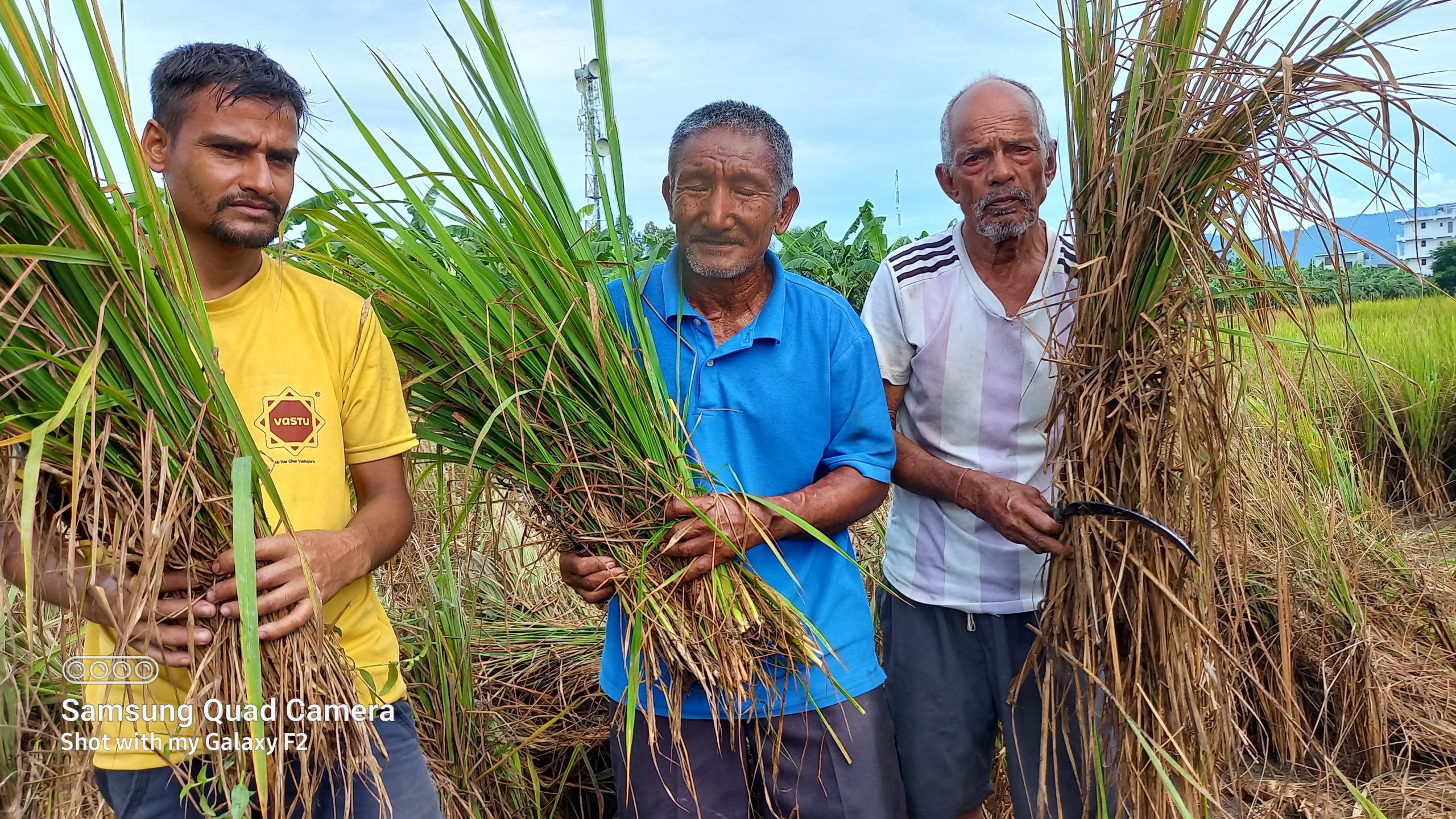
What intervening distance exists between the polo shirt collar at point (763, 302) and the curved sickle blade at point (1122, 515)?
60cm

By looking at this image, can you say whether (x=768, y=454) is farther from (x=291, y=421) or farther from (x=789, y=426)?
(x=291, y=421)

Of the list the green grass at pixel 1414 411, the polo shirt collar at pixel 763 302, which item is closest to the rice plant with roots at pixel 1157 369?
the polo shirt collar at pixel 763 302

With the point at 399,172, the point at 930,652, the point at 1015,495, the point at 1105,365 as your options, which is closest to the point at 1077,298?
the point at 1105,365

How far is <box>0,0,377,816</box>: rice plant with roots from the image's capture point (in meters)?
1.05

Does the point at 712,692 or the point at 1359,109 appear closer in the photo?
the point at 1359,109

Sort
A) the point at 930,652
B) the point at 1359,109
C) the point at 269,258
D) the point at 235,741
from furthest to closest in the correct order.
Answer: the point at 930,652 < the point at 269,258 < the point at 1359,109 < the point at 235,741

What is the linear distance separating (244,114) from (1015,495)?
1.44 metres

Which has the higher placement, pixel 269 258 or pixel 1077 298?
pixel 269 258

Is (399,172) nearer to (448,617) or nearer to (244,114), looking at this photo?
(244,114)

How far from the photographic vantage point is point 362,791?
56.1 inches

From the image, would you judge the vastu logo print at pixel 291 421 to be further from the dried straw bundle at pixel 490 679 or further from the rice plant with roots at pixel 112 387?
the dried straw bundle at pixel 490 679

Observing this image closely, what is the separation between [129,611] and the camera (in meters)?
1.13

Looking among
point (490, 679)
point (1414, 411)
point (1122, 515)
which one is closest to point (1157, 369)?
point (1122, 515)

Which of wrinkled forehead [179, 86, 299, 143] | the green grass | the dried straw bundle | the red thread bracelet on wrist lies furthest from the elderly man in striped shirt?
the green grass
